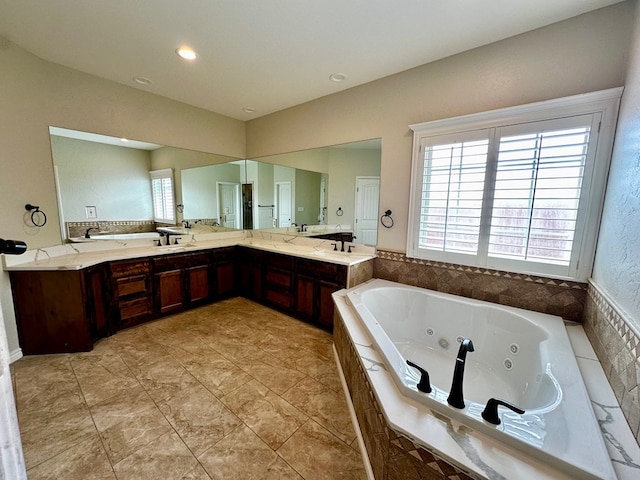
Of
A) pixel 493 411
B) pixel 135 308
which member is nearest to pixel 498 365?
pixel 493 411

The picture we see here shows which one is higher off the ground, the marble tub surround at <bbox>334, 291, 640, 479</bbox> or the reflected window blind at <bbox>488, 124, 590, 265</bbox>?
the reflected window blind at <bbox>488, 124, 590, 265</bbox>

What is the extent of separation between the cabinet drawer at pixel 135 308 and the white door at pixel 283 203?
2014 millimetres

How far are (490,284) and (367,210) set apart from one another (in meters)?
1.39

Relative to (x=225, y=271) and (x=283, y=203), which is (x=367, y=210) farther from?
(x=225, y=271)

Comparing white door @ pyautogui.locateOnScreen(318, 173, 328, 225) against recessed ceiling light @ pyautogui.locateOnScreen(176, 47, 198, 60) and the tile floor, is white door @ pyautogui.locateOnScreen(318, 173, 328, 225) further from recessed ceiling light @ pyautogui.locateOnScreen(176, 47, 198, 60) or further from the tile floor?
recessed ceiling light @ pyautogui.locateOnScreen(176, 47, 198, 60)

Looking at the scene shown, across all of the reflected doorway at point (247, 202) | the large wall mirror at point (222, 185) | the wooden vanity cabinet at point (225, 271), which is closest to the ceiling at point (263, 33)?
the large wall mirror at point (222, 185)

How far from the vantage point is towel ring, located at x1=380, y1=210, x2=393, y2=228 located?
2.80 m

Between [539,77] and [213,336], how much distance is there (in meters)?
3.70

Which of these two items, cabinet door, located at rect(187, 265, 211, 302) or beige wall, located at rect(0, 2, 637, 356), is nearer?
beige wall, located at rect(0, 2, 637, 356)

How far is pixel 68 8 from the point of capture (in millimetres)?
1800

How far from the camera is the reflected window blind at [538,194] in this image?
6.16ft

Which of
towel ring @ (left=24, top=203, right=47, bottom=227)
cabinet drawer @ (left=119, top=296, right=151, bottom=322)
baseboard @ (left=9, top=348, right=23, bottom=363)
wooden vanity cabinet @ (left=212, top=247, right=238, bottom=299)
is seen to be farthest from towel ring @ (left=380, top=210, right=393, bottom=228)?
baseboard @ (left=9, top=348, right=23, bottom=363)

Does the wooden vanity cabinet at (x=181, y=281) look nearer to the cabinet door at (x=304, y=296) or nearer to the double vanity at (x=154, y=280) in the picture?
→ the double vanity at (x=154, y=280)

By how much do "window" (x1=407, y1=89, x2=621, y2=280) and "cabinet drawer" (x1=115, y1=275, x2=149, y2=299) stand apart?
3.04m
